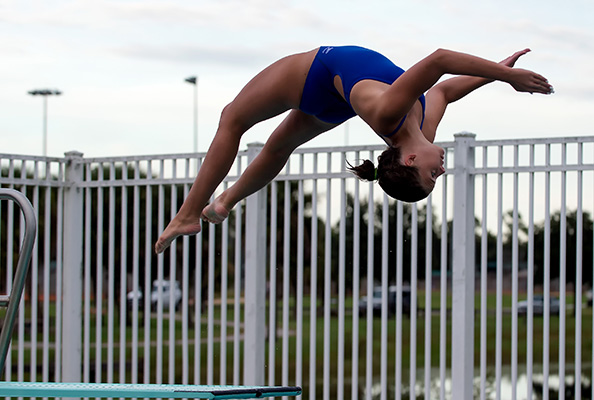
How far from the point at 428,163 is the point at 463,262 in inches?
89.6

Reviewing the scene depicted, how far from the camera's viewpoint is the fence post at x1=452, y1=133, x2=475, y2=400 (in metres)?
5.09

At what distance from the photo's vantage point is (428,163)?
2932 mm

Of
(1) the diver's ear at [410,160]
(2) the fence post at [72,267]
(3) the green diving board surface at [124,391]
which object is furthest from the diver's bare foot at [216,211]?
(2) the fence post at [72,267]

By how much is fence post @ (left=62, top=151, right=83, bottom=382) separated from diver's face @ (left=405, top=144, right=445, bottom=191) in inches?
158

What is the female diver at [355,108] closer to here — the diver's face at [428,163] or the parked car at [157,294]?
the diver's face at [428,163]

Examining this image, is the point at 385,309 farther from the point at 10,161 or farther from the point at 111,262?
A: the point at 10,161

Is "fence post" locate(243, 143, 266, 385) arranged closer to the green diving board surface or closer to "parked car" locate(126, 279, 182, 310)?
"parked car" locate(126, 279, 182, 310)

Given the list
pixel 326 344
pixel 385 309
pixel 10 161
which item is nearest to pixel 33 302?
pixel 10 161

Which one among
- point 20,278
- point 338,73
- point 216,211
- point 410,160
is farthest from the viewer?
point 216,211

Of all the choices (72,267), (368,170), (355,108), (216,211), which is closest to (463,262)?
(216,211)

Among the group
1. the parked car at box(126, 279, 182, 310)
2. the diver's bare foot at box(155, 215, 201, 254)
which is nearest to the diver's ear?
the diver's bare foot at box(155, 215, 201, 254)

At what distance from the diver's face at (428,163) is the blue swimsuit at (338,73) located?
29 centimetres

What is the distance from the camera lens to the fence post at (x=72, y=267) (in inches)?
252

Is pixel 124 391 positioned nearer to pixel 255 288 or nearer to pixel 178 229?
pixel 178 229
